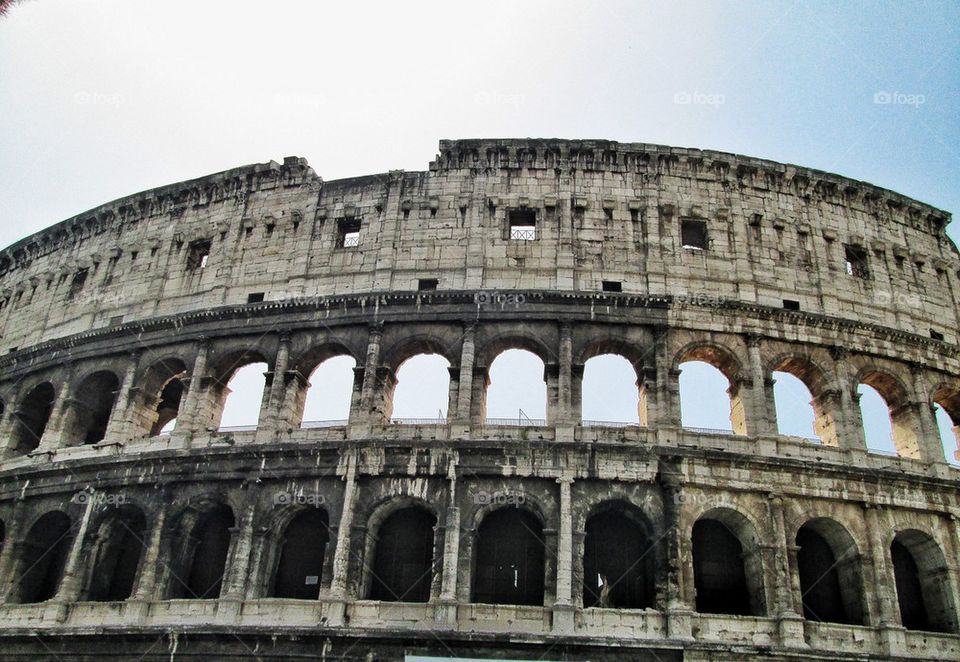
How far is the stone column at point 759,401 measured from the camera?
1880 cm

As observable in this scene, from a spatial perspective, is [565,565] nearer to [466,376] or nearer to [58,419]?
[466,376]

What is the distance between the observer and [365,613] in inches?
652

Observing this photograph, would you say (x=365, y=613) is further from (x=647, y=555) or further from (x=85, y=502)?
(x=85, y=502)

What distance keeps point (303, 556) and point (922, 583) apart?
15100 mm

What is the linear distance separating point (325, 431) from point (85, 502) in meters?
6.74

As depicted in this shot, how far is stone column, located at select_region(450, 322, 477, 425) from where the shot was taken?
18.6m

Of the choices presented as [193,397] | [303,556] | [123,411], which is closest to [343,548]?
[303,556]

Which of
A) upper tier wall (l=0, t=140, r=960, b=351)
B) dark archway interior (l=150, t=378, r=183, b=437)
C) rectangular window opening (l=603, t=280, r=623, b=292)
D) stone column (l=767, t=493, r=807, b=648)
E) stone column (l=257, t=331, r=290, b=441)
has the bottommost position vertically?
stone column (l=767, t=493, r=807, b=648)

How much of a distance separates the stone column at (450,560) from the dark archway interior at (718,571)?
5.63 meters

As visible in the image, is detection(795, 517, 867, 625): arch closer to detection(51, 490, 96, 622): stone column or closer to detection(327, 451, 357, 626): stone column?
detection(327, 451, 357, 626): stone column

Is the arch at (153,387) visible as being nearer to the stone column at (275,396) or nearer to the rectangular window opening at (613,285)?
the stone column at (275,396)

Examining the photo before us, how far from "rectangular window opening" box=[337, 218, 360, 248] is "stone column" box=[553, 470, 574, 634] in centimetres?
964

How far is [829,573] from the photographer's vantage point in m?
18.2

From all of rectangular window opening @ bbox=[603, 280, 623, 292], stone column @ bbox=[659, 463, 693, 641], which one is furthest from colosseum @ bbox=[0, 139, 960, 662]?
rectangular window opening @ bbox=[603, 280, 623, 292]
